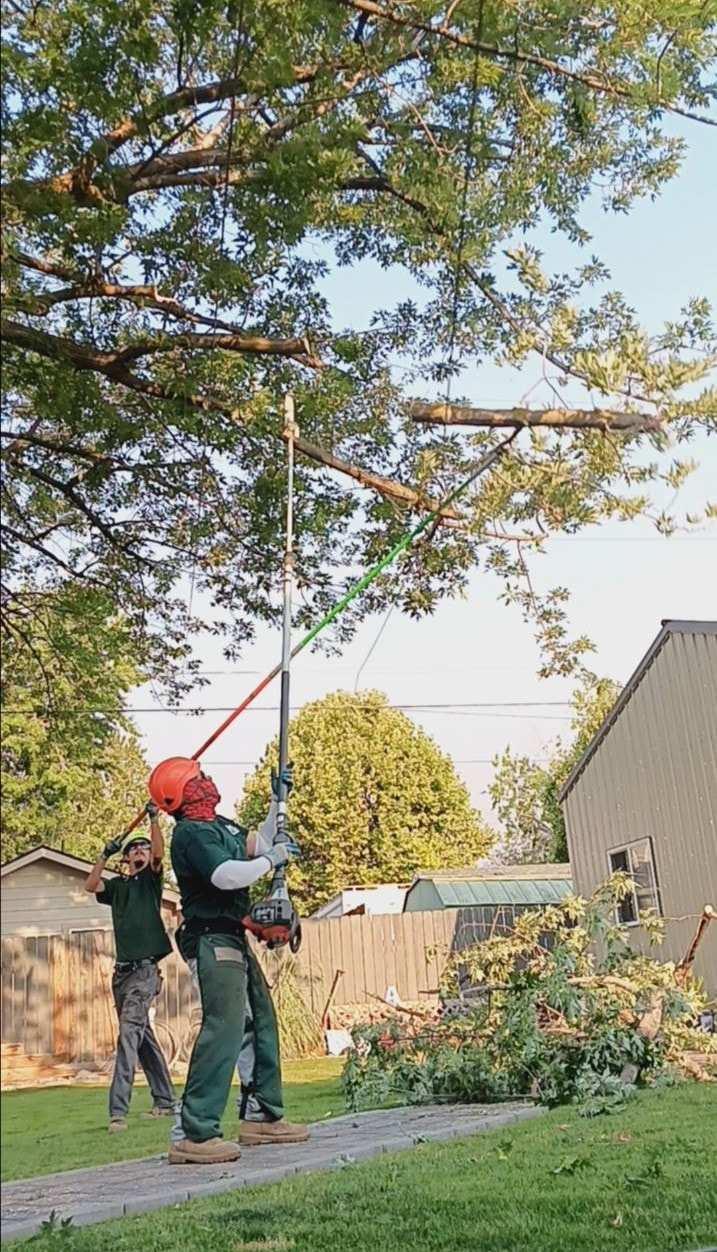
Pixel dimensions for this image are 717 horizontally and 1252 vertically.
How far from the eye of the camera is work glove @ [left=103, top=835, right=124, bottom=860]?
138 cm

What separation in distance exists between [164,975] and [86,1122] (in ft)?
0.93

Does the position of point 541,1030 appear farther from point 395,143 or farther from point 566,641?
point 395,143

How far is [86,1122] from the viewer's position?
49.8 inches

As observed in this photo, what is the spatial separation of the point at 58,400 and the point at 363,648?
0.70m

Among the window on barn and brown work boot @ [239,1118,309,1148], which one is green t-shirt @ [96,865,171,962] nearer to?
brown work boot @ [239,1118,309,1148]

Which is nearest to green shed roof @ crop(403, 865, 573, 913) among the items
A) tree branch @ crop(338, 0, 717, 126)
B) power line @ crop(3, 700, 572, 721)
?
power line @ crop(3, 700, 572, 721)

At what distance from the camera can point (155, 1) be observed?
210 cm

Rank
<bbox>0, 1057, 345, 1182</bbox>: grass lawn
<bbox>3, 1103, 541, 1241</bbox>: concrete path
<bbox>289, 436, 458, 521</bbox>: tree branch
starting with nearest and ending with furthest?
<bbox>0, 1057, 345, 1182</bbox>: grass lawn, <bbox>3, 1103, 541, 1241</bbox>: concrete path, <bbox>289, 436, 458, 521</bbox>: tree branch

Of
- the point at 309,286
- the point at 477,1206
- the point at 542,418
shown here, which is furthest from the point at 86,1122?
the point at 309,286

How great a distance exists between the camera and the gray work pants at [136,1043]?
142cm

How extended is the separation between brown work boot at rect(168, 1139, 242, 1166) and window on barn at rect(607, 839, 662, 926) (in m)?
0.84

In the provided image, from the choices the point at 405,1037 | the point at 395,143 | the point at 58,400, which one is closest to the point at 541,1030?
the point at 405,1037

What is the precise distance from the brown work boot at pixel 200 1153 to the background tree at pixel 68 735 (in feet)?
1.60

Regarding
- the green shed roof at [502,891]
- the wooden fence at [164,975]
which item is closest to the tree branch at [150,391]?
the green shed roof at [502,891]
